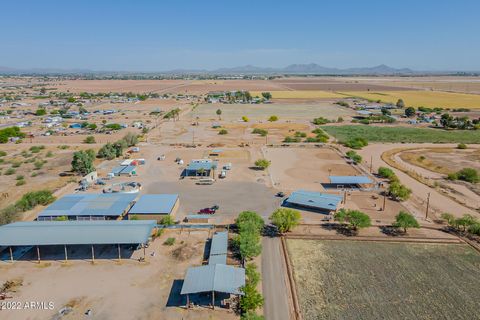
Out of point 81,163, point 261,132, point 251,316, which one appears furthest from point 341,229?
point 261,132

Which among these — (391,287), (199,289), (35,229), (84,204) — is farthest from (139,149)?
(391,287)

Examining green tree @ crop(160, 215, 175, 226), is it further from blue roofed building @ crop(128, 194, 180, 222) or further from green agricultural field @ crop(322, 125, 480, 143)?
green agricultural field @ crop(322, 125, 480, 143)

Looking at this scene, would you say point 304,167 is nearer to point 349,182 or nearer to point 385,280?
point 349,182

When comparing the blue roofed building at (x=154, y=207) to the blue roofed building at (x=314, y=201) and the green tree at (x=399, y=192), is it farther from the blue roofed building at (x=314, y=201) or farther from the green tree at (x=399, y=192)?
the green tree at (x=399, y=192)

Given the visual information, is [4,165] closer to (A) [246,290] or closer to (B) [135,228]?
(B) [135,228]

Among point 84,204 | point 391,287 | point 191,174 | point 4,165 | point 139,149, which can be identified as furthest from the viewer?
point 139,149

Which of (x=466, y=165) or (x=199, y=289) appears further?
(x=466, y=165)

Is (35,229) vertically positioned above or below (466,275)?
above

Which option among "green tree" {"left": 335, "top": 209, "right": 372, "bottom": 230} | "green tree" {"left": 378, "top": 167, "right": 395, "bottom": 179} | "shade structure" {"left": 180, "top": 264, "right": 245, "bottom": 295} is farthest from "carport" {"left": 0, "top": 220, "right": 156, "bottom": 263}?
"green tree" {"left": 378, "top": 167, "right": 395, "bottom": 179}
